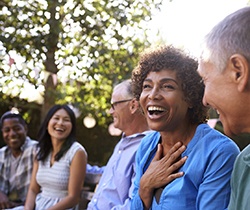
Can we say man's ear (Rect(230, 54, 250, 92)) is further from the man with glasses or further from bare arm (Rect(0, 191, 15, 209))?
bare arm (Rect(0, 191, 15, 209))

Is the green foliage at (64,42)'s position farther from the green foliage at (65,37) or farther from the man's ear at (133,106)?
the man's ear at (133,106)

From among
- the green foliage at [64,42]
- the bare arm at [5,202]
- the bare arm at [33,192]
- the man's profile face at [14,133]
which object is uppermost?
the green foliage at [64,42]

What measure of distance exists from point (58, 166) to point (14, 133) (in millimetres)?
1038

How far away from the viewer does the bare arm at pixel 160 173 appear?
2002 millimetres

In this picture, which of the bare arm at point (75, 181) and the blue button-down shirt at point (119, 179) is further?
the bare arm at point (75, 181)

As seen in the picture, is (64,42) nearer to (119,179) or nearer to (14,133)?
(14,133)

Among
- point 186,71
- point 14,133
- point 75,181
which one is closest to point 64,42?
point 14,133

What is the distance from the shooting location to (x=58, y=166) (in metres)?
4.15

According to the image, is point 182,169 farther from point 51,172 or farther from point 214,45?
point 51,172

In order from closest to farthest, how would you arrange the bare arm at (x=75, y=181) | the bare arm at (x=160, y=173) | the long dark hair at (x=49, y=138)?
the bare arm at (x=160, y=173)
the bare arm at (x=75, y=181)
the long dark hair at (x=49, y=138)

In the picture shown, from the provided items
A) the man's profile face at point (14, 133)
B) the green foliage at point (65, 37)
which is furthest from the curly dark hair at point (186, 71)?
the green foliage at point (65, 37)

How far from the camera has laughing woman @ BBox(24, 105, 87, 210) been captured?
4.08 meters

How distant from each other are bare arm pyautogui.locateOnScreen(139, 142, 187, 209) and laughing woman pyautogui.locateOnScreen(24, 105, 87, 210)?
2.01 metres

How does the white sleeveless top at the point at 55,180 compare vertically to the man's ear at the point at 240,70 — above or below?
below
